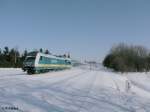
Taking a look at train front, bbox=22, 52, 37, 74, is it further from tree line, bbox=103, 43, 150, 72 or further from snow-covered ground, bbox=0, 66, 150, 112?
tree line, bbox=103, 43, 150, 72

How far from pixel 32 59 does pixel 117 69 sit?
200 ft

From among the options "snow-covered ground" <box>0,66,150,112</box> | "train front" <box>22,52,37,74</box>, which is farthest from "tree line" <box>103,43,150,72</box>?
"snow-covered ground" <box>0,66,150,112</box>

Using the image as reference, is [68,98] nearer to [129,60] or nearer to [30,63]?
[30,63]

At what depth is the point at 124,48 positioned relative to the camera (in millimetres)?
132500

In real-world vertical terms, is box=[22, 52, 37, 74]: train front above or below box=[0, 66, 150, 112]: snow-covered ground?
above

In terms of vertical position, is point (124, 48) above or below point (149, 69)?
above

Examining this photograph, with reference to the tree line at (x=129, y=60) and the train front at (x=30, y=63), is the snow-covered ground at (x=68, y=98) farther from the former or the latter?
the tree line at (x=129, y=60)

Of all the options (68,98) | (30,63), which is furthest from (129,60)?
(68,98)

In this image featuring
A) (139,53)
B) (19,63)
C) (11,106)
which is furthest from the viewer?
(139,53)

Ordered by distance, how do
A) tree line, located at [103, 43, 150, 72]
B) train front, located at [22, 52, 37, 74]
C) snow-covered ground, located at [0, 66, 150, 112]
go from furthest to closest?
tree line, located at [103, 43, 150, 72], train front, located at [22, 52, 37, 74], snow-covered ground, located at [0, 66, 150, 112]

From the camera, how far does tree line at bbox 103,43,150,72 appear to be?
3837 inches

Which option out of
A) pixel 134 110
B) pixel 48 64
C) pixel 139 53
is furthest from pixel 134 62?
pixel 134 110

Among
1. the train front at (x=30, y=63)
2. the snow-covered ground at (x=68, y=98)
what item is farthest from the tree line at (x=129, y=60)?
the snow-covered ground at (x=68, y=98)

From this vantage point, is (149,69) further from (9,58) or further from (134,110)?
(134,110)
